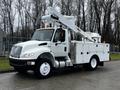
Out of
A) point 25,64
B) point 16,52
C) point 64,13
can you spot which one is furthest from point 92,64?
point 64,13

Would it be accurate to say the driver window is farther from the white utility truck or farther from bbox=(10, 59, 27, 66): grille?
bbox=(10, 59, 27, 66): grille

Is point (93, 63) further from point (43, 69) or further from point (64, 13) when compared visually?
point (64, 13)

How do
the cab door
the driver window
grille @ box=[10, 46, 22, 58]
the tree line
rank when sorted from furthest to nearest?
the tree line < the driver window < the cab door < grille @ box=[10, 46, 22, 58]

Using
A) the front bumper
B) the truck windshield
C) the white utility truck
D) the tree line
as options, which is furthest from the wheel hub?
the tree line

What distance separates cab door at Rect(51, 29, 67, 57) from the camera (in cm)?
1177

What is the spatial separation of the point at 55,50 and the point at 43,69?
4.65ft

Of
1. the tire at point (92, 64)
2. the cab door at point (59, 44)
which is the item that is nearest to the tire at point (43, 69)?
the cab door at point (59, 44)

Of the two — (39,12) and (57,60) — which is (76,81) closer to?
(57,60)

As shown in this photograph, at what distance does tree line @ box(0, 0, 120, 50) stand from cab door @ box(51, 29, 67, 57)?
111ft

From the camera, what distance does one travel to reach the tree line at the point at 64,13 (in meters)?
47.0

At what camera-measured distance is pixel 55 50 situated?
39.0 feet

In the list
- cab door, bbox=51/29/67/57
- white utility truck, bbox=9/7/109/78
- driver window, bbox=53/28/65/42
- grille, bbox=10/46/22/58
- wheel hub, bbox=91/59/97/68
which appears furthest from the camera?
wheel hub, bbox=91/59/97/68

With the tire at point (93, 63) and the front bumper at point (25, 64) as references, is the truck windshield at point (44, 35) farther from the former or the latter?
the tire at point (93, 63)

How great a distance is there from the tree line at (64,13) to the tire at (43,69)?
34826 mm
